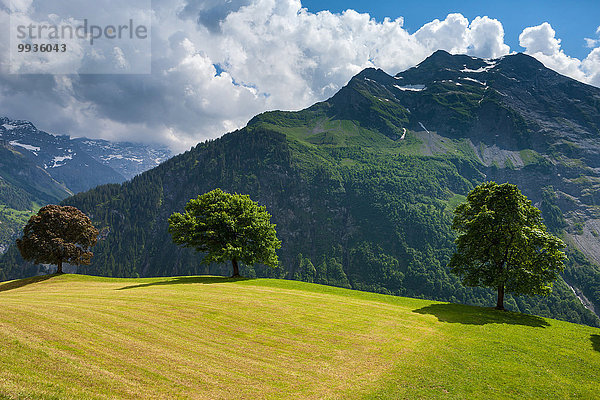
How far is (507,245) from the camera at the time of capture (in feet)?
130

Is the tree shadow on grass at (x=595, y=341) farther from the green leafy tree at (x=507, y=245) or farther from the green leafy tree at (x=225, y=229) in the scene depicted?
the green leafy tree at (x=225, y=229)

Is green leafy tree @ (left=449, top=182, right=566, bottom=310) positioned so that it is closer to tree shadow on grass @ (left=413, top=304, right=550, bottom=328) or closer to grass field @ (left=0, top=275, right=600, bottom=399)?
tree shadow on grass @ (left=413, top=304, right=550, bottom=328)

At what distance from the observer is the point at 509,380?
19312 millimetres

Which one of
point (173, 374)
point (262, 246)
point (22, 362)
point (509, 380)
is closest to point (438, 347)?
point (509, 380)

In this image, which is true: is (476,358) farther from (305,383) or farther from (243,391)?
(243,391)

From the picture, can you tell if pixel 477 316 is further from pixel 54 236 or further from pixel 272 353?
pixel 54 236

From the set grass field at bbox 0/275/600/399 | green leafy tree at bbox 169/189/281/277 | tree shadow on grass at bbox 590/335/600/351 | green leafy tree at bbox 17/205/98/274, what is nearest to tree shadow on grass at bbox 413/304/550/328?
grass field at bbox 0/275/600/399

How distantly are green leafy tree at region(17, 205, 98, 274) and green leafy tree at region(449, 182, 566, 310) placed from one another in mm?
64302

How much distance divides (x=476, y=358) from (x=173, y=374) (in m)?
19.9

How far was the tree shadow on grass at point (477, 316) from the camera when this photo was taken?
107 ft

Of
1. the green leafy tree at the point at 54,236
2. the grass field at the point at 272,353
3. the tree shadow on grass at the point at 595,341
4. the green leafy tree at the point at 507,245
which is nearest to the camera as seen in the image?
the grass field at the point at 272,353

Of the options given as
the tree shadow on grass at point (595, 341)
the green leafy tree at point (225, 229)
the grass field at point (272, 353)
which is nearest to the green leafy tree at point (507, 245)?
the grass field at point (272, 353)

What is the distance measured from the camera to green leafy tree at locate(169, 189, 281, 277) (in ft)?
177

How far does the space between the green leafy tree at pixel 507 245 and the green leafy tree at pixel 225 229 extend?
1220 inches
